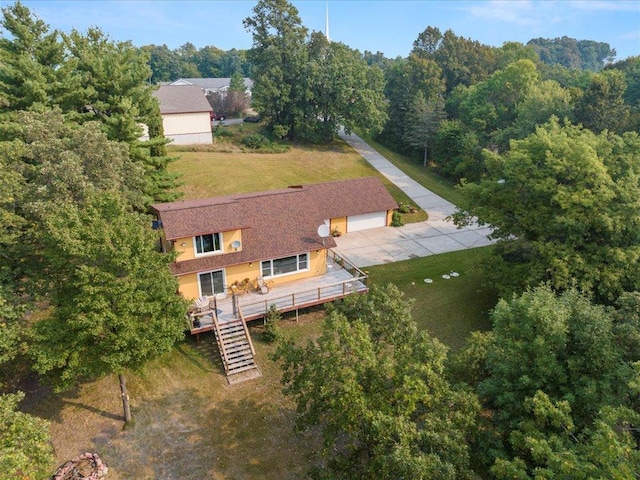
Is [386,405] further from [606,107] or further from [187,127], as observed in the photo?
[187,127]

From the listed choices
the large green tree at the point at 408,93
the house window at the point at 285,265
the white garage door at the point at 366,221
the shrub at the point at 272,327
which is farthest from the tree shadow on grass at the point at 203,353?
the large green tree at the point at 408,93

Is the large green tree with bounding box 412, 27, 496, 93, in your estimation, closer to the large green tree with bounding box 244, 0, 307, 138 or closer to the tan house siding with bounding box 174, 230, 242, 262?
the large green tree with bounding box 244, 0, 307, 138

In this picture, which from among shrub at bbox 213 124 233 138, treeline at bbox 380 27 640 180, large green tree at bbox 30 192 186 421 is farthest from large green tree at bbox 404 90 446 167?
large green tree at bbox 30 192 186 421

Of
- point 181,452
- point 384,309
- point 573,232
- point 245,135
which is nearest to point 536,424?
point 384,309

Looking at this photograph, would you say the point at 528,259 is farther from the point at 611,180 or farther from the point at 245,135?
the point at 245,135

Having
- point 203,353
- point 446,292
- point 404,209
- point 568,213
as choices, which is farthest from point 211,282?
point 404,209

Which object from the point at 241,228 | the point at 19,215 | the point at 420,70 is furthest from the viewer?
the point at 420,70
